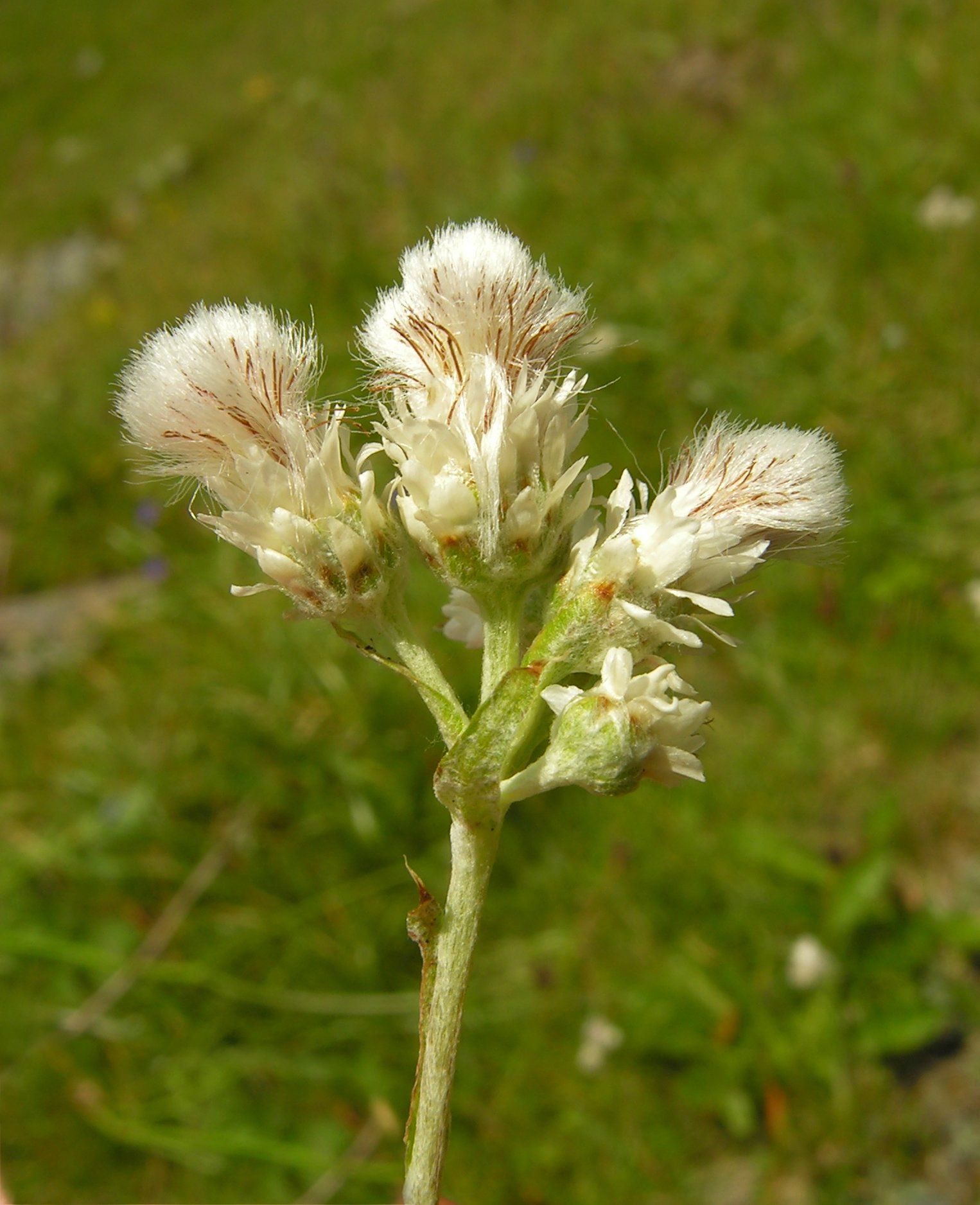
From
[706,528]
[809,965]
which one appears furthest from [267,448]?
[809,965]

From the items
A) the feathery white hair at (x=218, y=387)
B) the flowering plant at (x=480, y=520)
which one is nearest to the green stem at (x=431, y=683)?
the flowering plant at (x=480, y=520)

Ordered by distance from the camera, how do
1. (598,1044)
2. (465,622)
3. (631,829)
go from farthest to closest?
(631,829) < (598,1044) < (465,622)

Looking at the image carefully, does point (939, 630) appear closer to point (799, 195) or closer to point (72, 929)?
point (799, 195)

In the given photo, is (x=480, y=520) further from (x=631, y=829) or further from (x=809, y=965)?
(x=631, y=829)

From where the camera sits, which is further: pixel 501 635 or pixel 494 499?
pixel 501 635

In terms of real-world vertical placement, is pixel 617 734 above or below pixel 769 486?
below

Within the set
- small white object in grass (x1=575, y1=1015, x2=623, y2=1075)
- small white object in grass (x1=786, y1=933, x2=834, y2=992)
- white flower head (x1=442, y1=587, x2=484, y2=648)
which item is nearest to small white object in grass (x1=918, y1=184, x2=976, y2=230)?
small white object in grass (x1=786, y1=933, x2=834, y2=992)

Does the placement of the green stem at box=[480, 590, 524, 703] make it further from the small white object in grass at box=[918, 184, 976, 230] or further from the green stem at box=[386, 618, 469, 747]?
the small white object in grass at box=[918, 184, 976, 230]

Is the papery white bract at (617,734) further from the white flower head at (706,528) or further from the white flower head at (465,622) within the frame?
the white flower head at (465,622)
